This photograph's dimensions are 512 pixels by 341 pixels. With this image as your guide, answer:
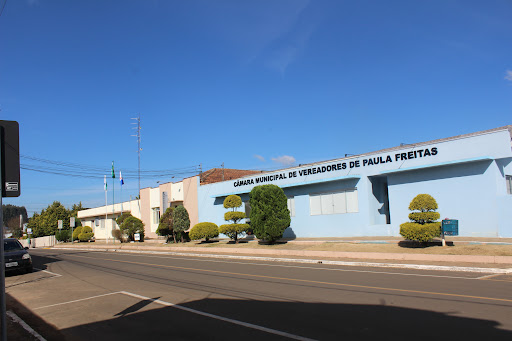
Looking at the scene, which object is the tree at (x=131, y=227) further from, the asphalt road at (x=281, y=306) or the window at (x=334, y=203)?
the asphalt road at (x=281, y=306)

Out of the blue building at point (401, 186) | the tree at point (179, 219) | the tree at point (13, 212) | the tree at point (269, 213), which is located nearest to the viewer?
the blue building at point (401, 186)

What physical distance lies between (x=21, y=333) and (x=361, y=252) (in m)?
14.6

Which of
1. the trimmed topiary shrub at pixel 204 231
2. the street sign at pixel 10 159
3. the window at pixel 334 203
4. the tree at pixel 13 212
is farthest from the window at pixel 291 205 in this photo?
the tree at pixel 13 212

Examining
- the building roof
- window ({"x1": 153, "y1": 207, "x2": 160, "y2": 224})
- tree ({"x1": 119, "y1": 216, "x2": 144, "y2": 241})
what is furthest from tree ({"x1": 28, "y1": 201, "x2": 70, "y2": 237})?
the building roof

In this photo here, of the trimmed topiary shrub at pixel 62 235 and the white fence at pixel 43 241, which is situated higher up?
the trimmed topiary shrub at pixel 62 235

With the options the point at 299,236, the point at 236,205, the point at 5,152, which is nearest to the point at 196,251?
the point at 236,205

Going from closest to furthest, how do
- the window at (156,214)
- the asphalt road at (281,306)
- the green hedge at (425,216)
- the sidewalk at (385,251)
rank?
the asphalt road at (281,306) → the sidewalk at (385,251) → the green hedge at (425,216) → the window at (156,214)

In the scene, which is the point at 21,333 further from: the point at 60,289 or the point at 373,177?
the point at 373,177

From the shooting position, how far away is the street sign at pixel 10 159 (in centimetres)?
527

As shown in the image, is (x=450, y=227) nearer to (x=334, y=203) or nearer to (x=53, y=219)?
(x=334, y=203)

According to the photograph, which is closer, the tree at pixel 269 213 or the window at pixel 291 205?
the tree at pixel 269 213

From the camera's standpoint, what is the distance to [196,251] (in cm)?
2784

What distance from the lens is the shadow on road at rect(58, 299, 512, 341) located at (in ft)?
21.2

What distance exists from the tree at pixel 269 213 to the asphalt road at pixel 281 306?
1005 cm
